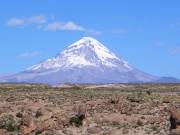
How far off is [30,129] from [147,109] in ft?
50.4

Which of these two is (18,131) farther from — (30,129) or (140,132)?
(140,132)

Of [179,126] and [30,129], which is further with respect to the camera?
[30,129]

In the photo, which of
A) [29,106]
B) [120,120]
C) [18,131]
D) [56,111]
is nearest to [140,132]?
[120,120]

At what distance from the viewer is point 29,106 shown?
7019 centimetres

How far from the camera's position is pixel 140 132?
52.5 meters

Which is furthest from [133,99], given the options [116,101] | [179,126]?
[179,126]

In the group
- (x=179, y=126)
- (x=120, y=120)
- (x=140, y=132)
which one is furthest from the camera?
(x=120, y=120)

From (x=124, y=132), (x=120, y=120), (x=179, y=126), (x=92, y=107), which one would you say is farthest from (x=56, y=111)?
(x=179, y=126)

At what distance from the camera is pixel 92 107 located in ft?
222

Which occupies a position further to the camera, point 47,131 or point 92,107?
point 92,107

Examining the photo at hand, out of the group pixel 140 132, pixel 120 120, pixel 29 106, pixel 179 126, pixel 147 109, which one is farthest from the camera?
pixel 29 106

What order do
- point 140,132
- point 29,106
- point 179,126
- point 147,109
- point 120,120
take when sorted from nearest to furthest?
point 179,126 → point 140,132 → point 120,120 → point 147,109 → point 29,106

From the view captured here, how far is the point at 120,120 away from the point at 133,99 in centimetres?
1272

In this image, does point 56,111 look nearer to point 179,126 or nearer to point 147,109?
point 147,109
